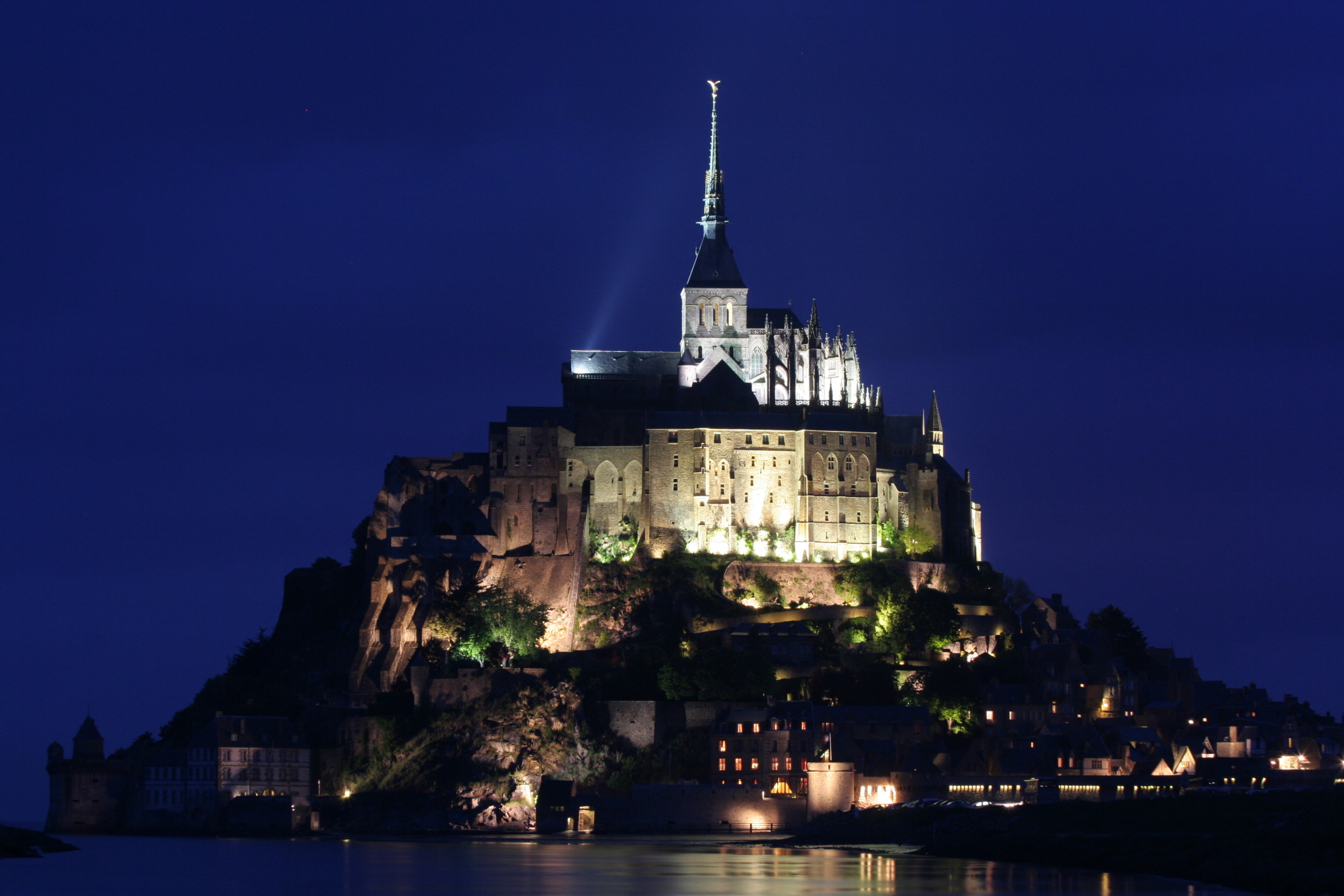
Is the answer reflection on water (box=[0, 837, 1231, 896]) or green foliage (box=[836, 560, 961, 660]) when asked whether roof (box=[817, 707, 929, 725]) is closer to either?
reflection on water (box=[0, 837, 1231, 896])

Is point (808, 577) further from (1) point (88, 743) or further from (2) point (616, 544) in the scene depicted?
(1) point (88, 743)

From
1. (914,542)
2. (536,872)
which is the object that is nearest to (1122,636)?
(914,542)

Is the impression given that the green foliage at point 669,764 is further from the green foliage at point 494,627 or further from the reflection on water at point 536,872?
the green foliage at point 494,627

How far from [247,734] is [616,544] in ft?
82.6

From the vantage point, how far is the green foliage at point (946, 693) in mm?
113250

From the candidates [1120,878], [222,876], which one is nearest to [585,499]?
[222,876]

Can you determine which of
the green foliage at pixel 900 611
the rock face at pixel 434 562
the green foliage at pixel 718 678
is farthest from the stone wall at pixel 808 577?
the green foliage at pixel 718 678

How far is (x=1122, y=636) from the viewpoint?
129 meters

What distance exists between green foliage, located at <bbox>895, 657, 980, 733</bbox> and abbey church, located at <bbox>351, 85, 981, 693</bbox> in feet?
49.1

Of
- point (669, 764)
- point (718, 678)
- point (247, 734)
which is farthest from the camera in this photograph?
point (247, 734)

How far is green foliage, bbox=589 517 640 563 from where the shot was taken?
130250 mm

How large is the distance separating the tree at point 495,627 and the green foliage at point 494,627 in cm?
3

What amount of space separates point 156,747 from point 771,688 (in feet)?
113

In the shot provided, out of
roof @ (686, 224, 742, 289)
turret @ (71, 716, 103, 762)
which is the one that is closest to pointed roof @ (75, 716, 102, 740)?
turret @ (71, 716, 103, 762)
